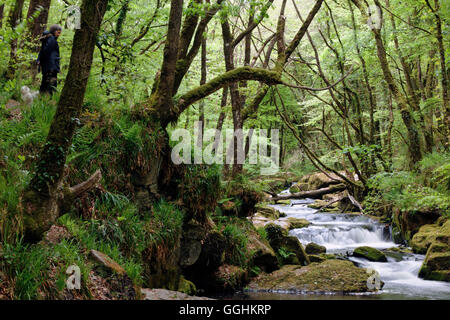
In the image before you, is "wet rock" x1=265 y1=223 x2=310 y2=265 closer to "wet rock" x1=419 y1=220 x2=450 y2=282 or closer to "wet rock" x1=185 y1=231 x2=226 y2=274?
"wet rock" x1=185 y1=231 x2=226 y2=274

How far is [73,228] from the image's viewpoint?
4680 millimetres

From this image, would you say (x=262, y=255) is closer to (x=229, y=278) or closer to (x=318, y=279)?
(x=229, y=278)

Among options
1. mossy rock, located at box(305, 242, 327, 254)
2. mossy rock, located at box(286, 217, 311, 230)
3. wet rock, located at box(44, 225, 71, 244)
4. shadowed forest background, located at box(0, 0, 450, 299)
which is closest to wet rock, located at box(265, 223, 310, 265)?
shadowed forest background, located at box(0, 0, 450, 299)

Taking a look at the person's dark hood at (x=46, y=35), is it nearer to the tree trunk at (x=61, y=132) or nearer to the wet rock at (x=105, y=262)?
the tree trunk at (x=61, y=132)

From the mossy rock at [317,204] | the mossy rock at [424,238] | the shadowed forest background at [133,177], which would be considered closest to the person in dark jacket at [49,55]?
the shadowed forest background at [133,177]

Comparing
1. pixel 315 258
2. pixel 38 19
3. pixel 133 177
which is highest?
pixel 38 19

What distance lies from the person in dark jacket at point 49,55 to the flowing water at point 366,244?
6.24 meters

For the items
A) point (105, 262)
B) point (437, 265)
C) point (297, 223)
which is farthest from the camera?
point (297, 223)

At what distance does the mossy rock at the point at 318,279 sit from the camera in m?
7.71

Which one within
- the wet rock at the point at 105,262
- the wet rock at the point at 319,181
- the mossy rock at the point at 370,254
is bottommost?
the mossy rock at the point at 370,254

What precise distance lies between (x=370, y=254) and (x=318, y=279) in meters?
3.43

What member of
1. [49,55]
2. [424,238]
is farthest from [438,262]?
[49,55]

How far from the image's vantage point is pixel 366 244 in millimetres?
12930
